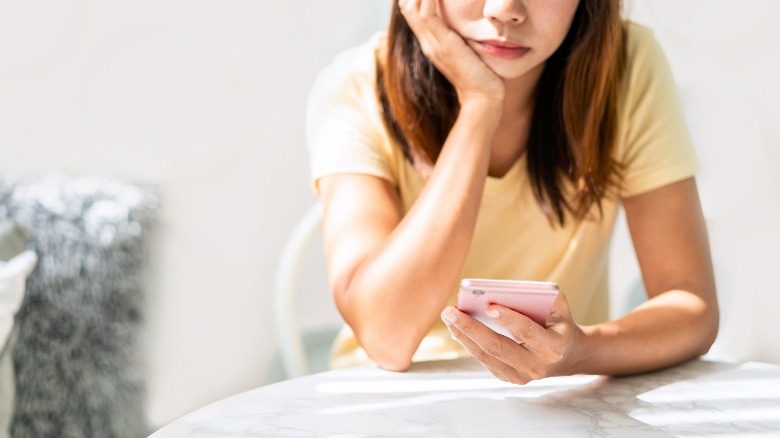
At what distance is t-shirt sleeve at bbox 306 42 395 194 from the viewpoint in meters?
1.30

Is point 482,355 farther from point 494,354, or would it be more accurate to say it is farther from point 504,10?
point 504,10

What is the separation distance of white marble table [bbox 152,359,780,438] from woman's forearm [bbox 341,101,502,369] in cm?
4

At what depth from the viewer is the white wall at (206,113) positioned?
2.09m

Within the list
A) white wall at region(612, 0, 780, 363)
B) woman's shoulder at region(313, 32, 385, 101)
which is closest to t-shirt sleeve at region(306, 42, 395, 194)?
woman's shoulder at region(313, 32, 385, 101)

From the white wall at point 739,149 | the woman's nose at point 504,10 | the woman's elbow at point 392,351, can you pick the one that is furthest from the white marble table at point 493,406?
the white wall at point 739,149

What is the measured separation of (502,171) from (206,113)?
1.03 m

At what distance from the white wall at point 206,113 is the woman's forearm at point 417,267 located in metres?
0.99

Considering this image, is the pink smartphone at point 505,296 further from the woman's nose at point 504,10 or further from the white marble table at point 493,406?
the woman's nose at point 504,10

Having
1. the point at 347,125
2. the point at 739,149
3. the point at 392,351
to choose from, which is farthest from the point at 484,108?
the point at 739,149

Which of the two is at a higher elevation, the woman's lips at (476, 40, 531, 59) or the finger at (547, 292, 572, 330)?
the woman's lips at (476, 40, 531, 59)

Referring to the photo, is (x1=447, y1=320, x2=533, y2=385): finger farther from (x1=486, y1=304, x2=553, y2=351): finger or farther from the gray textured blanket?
the gray textured blanket

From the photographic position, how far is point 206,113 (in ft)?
7.32

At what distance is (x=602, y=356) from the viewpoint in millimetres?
1029

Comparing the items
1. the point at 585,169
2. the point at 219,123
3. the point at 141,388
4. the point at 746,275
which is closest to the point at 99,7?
the point at 219,123
